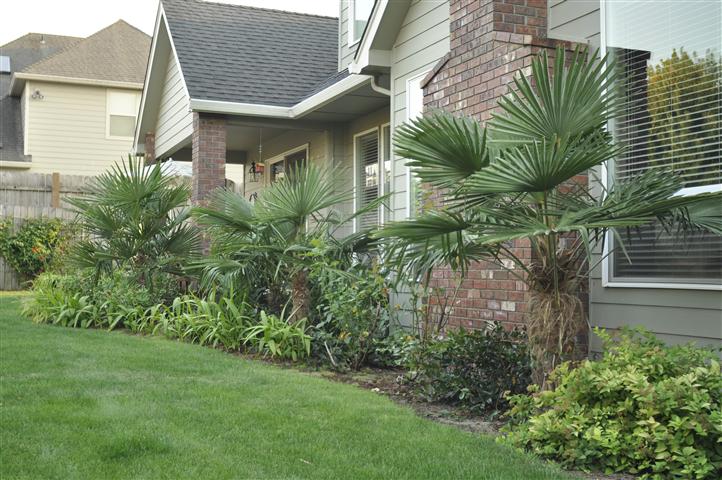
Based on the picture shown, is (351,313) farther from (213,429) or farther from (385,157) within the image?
(385,157)

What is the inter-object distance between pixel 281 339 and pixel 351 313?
963 mm

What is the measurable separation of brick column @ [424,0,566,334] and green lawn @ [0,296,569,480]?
1169mm

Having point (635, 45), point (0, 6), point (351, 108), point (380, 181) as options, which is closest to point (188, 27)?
point (351, 108)

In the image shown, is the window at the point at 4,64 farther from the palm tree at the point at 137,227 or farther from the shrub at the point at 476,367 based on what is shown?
the shrub at the point at 476,367

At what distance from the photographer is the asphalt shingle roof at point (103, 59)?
25.9m

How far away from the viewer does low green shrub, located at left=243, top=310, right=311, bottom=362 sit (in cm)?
813

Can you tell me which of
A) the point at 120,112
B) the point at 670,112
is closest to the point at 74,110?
the point at 120,112

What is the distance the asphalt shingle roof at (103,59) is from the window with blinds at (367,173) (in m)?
15.4

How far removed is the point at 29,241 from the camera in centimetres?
1731

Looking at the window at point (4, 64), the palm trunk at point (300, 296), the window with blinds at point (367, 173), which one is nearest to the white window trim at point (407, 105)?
the palm trunk at point (300, 296)

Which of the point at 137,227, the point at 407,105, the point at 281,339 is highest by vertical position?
the point at 407,105

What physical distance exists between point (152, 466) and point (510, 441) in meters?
2.03

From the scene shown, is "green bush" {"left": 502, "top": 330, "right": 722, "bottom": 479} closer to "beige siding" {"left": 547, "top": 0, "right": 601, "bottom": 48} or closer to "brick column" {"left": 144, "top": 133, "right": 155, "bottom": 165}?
"beige siding" {"left": 547, "top": 0, "right": 601, "bottom": 48}

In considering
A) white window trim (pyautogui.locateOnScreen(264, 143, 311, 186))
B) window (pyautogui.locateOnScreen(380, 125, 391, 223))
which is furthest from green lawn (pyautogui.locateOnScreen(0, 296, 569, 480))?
white window trim (pyautogui.locateOnScreen(264, 143, 311, 186))
